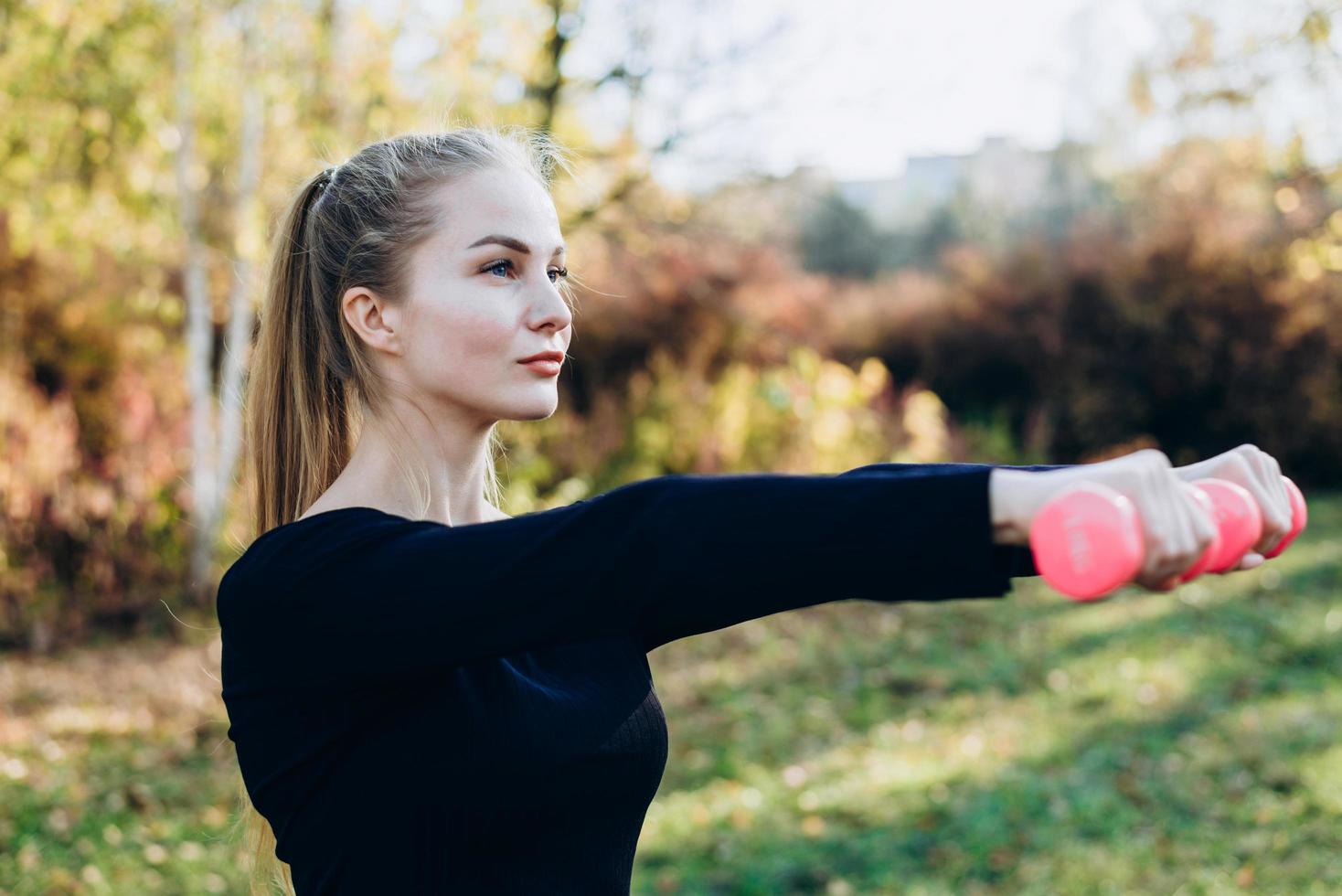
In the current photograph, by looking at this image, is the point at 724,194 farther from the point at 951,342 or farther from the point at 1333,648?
the point at 951,342

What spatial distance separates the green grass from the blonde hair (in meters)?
3.55

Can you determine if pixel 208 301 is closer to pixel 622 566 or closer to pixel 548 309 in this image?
pixel 548 309

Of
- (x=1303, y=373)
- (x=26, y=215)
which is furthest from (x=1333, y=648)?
(x=26, y=215)

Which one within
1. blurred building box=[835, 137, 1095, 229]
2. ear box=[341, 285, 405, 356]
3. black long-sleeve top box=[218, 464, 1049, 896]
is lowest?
black long-sleeve top box=[218, 464, 1049, 896]

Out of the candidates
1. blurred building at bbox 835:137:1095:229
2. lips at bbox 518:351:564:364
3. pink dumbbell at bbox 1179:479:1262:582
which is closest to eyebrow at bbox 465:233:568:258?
lips at bbox 518:351:564:364

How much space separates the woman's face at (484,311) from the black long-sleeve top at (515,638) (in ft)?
1.06

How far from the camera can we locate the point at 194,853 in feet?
17.4

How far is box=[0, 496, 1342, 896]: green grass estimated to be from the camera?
16.7 feet

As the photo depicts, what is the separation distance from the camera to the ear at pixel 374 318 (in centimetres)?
184

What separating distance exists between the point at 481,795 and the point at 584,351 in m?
11.4

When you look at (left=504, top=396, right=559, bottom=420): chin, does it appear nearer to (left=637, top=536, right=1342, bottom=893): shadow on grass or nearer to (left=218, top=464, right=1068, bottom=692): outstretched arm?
(left=218, top=464, right=1068, bottom=692): outstretched arm

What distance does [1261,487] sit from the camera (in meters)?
1.32

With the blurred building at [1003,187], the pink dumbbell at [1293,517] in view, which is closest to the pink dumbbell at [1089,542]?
the pink dumbbell at [1293,517]

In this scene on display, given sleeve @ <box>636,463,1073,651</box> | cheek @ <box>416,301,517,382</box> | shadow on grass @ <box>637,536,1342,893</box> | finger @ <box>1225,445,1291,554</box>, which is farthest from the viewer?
shadow on grass @ <box>637,536,1342,893</box>
